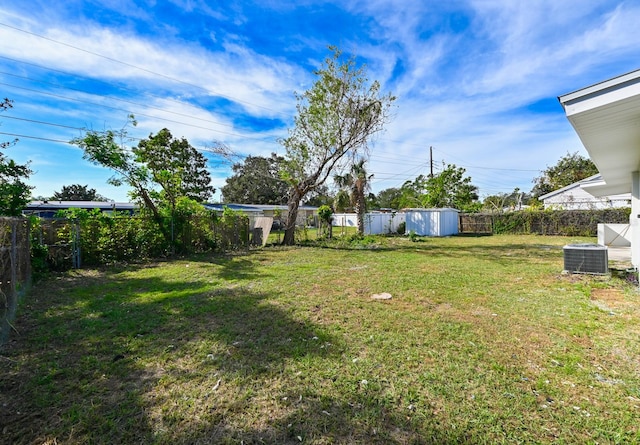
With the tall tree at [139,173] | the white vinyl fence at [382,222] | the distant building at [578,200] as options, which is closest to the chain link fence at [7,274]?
the tall tree at [139,173]

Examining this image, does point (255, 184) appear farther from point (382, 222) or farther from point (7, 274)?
point (7, 274)

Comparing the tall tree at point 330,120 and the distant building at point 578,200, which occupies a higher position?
the tall tree at point 330,120

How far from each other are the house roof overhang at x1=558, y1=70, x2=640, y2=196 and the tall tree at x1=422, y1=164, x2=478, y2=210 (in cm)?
1910

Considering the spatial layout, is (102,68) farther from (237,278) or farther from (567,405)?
(567,405)

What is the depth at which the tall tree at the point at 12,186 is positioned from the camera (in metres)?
5.96

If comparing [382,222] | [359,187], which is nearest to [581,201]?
[382,222]

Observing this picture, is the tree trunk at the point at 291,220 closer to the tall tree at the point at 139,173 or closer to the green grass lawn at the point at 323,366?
the tall tree at the point at 139,173

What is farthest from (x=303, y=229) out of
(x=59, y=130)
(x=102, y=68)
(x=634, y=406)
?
(x=634, y=406)

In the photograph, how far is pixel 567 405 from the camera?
2.15 meters

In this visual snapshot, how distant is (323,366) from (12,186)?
294 inches

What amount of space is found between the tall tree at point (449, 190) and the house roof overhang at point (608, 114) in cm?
1910

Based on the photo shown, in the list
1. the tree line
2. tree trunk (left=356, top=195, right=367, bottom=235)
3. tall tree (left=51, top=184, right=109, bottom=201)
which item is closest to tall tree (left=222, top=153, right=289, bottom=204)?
the tree line

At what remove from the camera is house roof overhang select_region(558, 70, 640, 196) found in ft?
10.1

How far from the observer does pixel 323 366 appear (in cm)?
271
